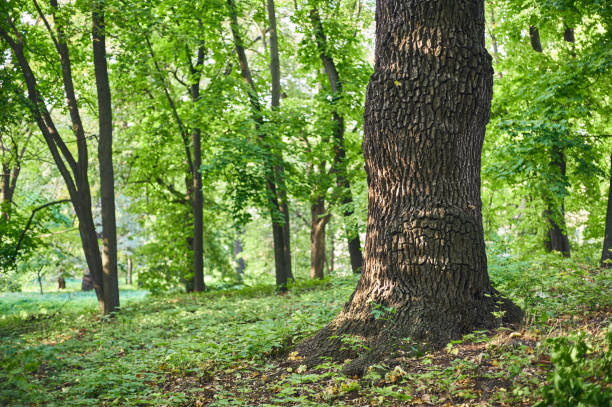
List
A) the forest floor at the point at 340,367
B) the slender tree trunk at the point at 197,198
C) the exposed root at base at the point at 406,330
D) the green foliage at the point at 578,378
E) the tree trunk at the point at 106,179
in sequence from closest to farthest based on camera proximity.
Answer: the green foliage at the point at 578,378 < the forest floor at the point at 340,367 < the exposed root at base at the point at 406,330 < the tree trunk at the point at 106,179 < the slender tree trunk at the point at 197,198

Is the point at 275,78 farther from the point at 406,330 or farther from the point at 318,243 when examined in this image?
the point at 406,330

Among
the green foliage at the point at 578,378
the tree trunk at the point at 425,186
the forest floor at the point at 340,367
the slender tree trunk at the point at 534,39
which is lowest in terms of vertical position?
the forest floor at the point at 340,367

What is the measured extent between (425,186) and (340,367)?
1.82 m

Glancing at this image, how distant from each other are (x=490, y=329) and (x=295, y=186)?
8.86 metres

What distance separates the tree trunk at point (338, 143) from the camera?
12961 millimetres

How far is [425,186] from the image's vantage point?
14.5ft

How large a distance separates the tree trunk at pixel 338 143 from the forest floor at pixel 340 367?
641 cm

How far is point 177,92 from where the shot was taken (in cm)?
1658

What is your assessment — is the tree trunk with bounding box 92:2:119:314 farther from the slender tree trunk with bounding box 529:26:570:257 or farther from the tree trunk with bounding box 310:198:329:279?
the slender tree trunk with bounding box 529:26:570:257

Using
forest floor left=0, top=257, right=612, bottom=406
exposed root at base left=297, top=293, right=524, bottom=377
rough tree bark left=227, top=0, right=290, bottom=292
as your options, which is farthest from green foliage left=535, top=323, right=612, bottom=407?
rough tree bark left=227, top=0, right=290, bottom=292

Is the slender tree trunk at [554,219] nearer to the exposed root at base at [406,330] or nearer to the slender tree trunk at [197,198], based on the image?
the exposed root at base at [406,330]

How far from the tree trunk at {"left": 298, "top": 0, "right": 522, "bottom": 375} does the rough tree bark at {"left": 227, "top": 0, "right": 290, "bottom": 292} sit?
21.9 feet

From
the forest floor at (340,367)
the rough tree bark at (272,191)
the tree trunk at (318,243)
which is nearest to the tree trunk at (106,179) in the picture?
the rough tree bark at (272,191)

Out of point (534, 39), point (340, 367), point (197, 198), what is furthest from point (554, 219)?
point (340, 367)
